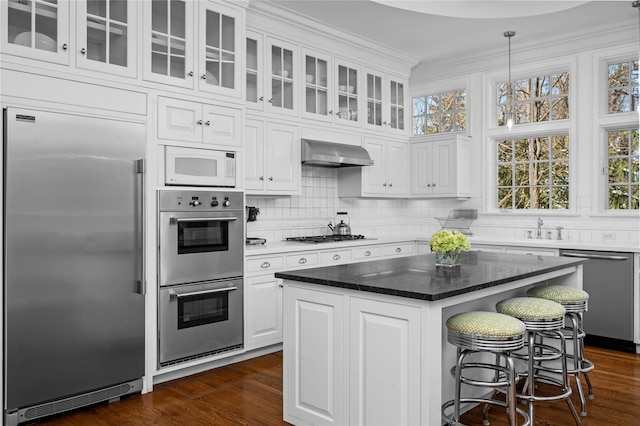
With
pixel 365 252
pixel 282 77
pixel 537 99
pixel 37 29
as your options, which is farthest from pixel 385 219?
pixel 37 29

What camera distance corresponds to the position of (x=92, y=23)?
10.7 feet

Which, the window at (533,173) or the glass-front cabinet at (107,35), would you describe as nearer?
the glass-front cabinet at (107,35)

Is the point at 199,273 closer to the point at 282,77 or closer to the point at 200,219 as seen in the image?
the point at 200,219

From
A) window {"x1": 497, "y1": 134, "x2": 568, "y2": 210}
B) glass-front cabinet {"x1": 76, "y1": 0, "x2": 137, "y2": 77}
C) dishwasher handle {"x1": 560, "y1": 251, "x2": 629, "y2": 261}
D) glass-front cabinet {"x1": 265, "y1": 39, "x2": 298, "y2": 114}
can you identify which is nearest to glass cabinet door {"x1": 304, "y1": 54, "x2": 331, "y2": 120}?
glass-front cabinet {"x1": 265, "y1": 39, "x2": 298, "y2": 114}

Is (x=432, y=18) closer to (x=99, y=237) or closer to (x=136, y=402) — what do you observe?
(x=99, y=237)

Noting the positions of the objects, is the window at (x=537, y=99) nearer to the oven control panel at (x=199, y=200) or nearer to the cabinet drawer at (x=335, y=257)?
the cabinet drawer at (x=335, y=257)

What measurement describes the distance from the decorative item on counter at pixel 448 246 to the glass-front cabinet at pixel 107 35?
7.72 ft

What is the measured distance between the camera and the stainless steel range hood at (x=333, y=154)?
16.2 ft

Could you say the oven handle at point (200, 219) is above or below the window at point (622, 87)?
below

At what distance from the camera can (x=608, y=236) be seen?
5.11 metres

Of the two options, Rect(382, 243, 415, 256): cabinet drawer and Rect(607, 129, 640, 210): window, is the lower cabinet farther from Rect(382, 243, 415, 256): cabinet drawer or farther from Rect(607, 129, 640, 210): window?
Rect(607, 129, 640, 210): window

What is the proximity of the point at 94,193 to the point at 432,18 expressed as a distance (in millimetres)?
3545

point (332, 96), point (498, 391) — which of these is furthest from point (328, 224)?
point (498, 391)

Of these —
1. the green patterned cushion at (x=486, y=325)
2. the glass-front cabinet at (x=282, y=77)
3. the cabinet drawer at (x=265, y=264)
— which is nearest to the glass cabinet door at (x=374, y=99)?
the glass-front cabinet at (x=282, y=77)
